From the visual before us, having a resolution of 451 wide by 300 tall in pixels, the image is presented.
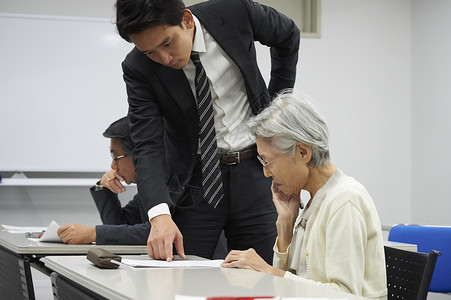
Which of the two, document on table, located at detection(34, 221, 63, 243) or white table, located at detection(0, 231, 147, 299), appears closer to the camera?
white table, located at detection(0, 231, 147, 299)

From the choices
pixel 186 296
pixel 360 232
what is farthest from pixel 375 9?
pixel 186 296

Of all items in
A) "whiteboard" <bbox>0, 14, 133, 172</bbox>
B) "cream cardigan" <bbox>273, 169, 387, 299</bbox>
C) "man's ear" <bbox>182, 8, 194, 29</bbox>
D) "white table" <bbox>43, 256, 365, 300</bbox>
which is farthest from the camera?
"whiteboard" <bbox>0, 14, 133, 172</bbox>

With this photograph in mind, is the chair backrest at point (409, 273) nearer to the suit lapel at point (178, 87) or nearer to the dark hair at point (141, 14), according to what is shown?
the suit lapel at point (178, 87)

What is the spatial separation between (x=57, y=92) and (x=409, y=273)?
3712 millimetres

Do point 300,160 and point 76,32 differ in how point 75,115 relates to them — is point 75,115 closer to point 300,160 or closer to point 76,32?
point 76,32

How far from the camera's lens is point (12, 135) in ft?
15.8

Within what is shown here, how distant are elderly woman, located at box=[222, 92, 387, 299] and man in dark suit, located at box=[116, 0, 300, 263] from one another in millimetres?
229

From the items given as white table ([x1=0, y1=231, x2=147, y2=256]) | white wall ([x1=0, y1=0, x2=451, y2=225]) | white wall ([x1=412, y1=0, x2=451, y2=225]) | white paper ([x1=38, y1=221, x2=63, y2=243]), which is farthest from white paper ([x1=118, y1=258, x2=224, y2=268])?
white wall ([x1=412, y1=0, x2=451, y2=225])

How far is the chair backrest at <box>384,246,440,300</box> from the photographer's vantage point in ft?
5.23

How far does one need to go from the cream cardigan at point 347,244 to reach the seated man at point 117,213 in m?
0.81

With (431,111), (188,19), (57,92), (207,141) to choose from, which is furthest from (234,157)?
(431,111)

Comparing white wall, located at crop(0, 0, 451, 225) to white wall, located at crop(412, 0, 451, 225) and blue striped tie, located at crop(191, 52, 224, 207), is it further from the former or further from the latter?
blue striped tie, located at crop(191, 52, 224, 207)

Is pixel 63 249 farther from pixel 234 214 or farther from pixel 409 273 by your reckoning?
pixel 409 273

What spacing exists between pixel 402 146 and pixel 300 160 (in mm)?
4266
